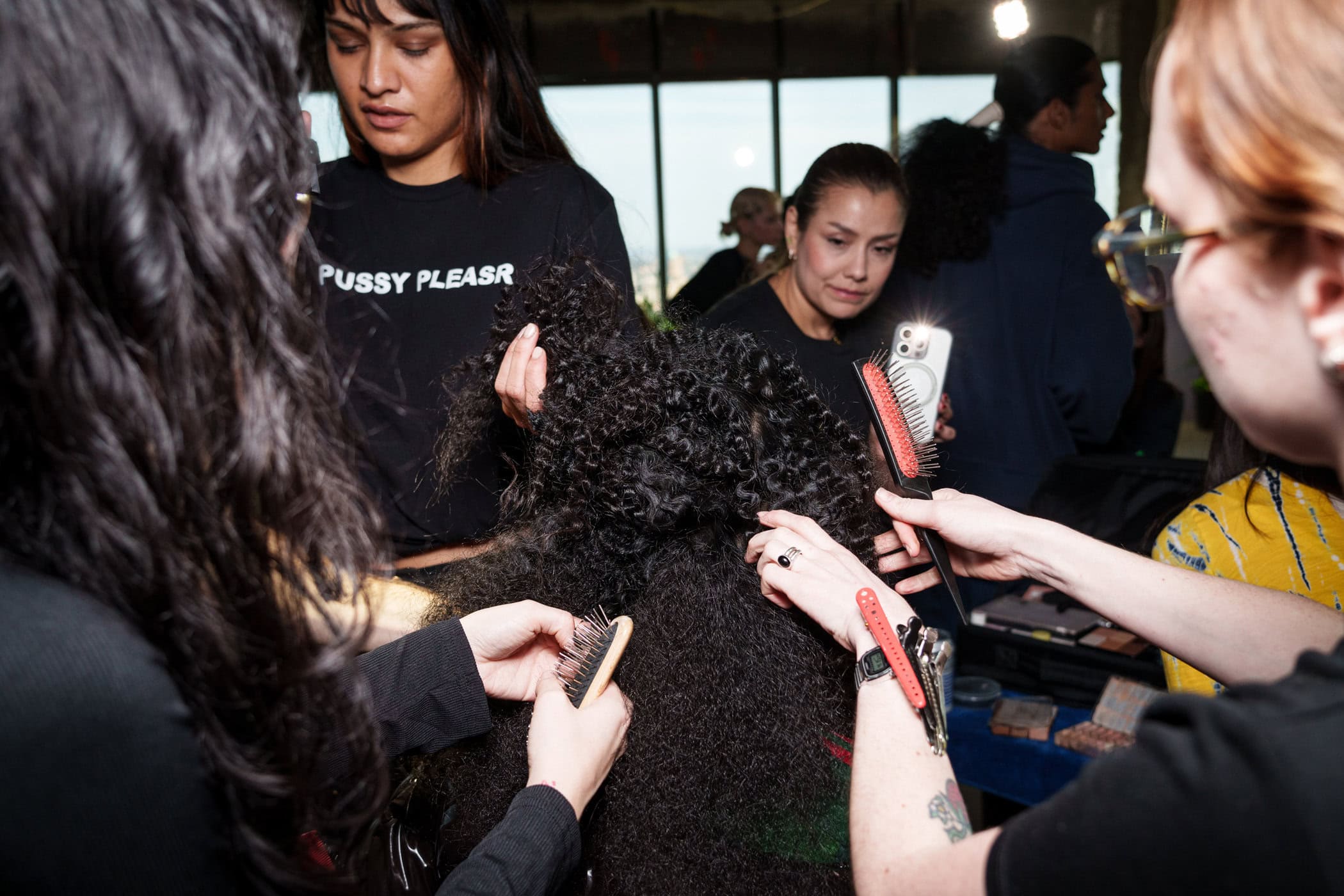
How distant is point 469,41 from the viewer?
4.89 feet

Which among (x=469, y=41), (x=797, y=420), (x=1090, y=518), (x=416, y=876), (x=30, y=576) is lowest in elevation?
(x=1090, y=518)

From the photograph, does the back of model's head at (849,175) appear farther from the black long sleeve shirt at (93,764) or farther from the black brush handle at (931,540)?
the black long sleeve shirt at (93,764)

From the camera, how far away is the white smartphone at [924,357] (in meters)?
1.97

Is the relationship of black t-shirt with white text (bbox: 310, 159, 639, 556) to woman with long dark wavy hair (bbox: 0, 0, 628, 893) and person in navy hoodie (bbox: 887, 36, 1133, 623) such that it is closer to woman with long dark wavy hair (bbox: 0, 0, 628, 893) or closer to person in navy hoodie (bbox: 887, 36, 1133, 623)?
woman with long dark wavy hair (bbox: 0, 0, 628, 893)

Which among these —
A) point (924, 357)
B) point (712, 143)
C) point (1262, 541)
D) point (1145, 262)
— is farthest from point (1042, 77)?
point (712, 143)

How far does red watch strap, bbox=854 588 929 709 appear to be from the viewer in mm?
861

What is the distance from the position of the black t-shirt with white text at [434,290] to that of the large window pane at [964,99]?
6116 millimetres

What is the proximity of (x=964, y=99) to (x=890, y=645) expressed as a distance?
775 centimetres

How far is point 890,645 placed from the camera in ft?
2.89

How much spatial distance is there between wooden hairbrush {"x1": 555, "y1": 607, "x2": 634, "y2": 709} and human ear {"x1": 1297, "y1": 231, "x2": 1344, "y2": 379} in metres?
0.67

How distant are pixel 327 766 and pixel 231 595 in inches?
7.3

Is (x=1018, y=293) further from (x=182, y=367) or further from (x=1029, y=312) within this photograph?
(x=182, y=367)

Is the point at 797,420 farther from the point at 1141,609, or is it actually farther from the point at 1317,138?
the point at 1317,138

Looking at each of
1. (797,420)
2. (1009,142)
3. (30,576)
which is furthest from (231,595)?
(1009,142)
